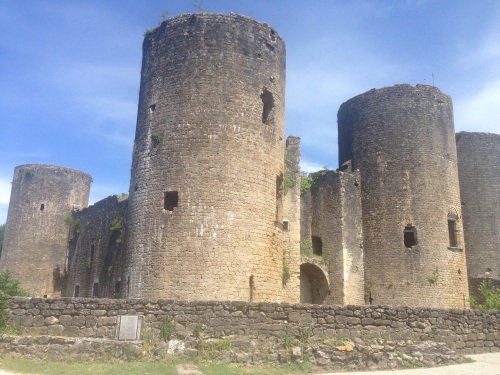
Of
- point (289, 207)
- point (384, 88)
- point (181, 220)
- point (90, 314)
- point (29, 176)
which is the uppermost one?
point (384, 88)

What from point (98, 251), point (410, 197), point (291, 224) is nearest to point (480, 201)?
point (410, 197)

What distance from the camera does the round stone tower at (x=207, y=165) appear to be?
14977 millimetres

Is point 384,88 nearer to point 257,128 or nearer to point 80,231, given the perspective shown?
point 257,128

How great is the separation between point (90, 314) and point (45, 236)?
2273 cm

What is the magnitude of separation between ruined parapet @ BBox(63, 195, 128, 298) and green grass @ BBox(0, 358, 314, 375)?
10200mm

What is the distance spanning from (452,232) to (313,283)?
6882mm

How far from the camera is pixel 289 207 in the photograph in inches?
829

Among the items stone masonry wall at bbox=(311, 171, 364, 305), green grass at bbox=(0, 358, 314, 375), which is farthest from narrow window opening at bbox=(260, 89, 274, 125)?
green grass at bbox=(0, 358, 314, 375)

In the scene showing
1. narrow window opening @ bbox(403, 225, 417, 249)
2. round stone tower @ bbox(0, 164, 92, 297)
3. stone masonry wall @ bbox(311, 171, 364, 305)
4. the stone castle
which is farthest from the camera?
round stone tower @ bbox(0, 164, 92, 297)

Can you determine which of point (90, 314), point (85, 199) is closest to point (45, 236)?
point (85, 199)

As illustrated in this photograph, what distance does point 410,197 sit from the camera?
78.3 ft

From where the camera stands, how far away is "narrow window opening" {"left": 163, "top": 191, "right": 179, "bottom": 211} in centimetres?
1574

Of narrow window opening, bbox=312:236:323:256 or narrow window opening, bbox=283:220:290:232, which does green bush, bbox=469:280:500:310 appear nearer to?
narrow window opening, bbox=312:236:323:256

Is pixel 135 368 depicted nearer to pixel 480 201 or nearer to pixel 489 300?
pixel 489 300
